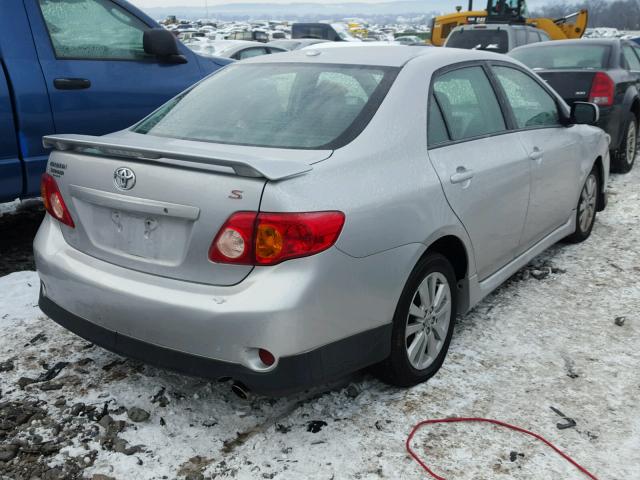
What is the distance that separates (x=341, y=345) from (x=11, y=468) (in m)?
1.38

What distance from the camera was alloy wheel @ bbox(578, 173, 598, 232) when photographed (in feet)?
17.2

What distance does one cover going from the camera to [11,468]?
8.57ft

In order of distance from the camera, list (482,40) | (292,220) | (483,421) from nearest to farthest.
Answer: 1. (292,220)
2. (483,421)
3. (482,40)

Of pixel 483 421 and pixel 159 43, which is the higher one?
pixel 159 43

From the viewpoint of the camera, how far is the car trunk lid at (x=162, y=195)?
2.44 metres

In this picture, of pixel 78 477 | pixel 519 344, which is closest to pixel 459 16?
pixel 519 344

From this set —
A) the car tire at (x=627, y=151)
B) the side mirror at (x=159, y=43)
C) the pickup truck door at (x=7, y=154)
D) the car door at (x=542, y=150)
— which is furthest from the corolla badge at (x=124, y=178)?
the car tire at (x=627, y=151)

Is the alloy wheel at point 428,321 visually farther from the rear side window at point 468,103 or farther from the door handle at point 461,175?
the rear side window at point 468,103

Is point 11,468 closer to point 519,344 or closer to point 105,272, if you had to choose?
point 105,272

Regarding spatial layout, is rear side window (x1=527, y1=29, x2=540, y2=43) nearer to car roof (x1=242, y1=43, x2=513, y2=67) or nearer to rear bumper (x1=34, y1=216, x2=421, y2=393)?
car roof (x1=242, y1=43, x2=513, y2=67)

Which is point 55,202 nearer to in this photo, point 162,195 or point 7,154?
point 162,195

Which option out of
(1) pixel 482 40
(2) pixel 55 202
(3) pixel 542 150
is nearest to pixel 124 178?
(2) pixel 55 202

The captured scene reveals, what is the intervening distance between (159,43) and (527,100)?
8.94 feet

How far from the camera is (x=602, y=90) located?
740cm
